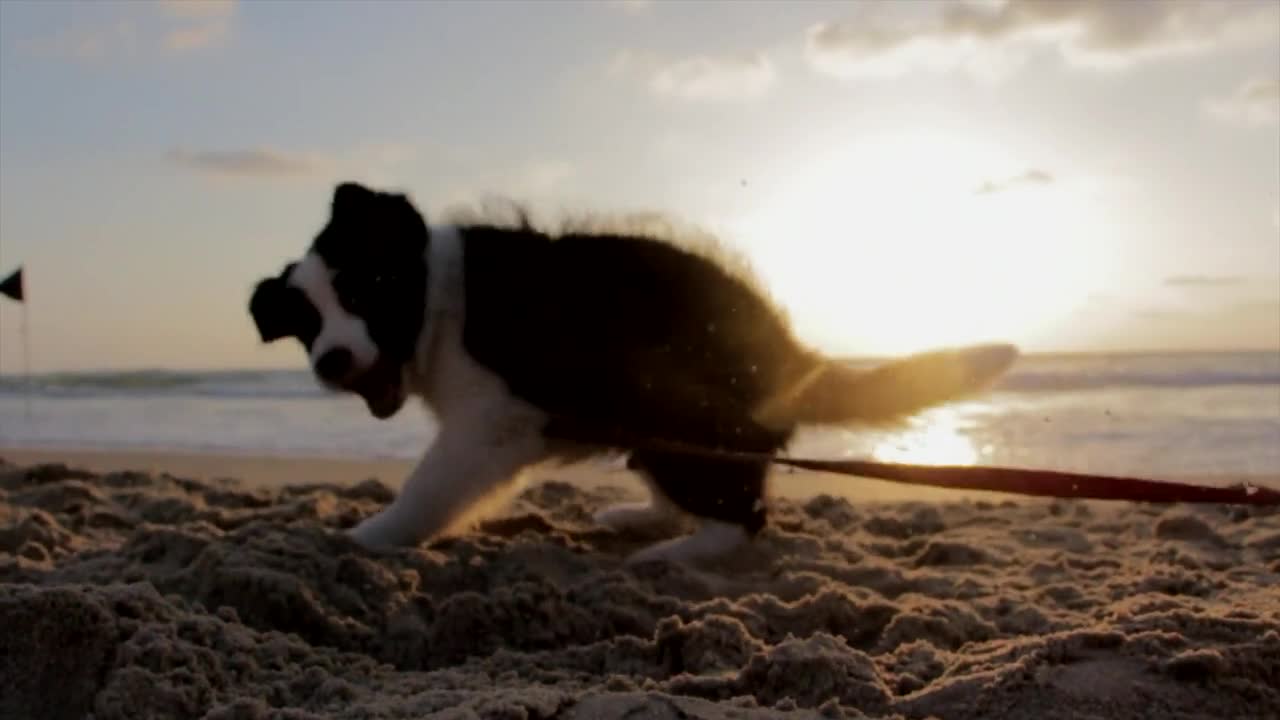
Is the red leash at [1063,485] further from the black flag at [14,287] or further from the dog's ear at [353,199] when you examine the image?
the black flag at [14,287]

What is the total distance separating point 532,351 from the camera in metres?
3.82

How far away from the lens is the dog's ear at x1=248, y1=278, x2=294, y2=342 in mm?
3844

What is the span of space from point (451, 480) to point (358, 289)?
0.64 metres

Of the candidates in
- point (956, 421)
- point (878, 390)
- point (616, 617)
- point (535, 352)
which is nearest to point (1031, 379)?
point (956, 421)

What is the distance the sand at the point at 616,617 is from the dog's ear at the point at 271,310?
603mm

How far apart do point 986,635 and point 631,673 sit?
0.88 meters

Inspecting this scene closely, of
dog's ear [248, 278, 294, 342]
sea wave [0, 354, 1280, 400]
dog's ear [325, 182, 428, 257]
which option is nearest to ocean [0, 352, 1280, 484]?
sea wave [0, 354, 1280, 400]

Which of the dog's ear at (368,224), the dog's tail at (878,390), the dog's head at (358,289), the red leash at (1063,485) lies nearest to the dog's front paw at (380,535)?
the dog's head at (358,289)

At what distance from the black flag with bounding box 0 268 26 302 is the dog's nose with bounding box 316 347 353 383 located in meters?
1.84

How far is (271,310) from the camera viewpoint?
12.7ft

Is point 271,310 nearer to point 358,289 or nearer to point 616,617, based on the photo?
point 358,289

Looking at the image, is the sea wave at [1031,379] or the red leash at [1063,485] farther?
the sea wave at [1031,379]

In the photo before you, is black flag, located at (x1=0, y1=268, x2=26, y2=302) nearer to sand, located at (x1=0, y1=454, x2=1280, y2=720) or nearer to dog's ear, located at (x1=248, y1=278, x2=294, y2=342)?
sand, located at (x1=0, y1=454, x2=1280, y2=720)

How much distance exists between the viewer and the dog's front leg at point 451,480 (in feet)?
12.2
